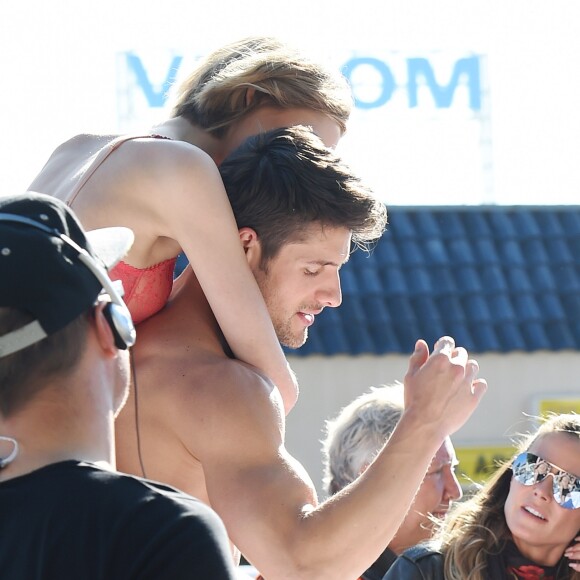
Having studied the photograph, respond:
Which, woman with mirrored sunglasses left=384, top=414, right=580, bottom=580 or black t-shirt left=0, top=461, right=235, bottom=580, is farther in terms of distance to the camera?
woman with mirrored sunglasses left=384, top=414, right=580, bottom=580

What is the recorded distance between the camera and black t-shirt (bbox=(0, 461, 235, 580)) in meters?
1.55

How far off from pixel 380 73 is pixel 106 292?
12.8 metres

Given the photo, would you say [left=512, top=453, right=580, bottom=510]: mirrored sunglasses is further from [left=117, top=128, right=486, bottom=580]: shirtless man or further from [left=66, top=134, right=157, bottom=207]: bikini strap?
[left=66, top=134, right=157, bottom=207]: bikini strap

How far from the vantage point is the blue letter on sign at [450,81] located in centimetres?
1364

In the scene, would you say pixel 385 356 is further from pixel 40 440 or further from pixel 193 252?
pixel 40 440

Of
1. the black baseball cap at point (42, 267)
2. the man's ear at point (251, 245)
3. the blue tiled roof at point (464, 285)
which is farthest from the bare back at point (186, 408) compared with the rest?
the blue tiled roof at point (464, 285)

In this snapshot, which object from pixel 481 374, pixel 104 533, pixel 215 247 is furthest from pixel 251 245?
pixel 481 374

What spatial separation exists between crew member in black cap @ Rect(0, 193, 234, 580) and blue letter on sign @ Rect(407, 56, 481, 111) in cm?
1211

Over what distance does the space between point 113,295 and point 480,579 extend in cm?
219

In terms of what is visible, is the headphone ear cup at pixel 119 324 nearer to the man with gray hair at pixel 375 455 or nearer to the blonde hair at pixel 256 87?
the blonde hair at pixel 256 87

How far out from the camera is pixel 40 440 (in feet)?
5.47

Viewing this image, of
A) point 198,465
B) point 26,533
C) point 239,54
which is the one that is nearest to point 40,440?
point 26,533

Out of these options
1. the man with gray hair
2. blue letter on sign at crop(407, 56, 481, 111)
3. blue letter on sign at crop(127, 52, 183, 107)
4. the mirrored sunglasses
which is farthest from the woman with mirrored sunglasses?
blue letter on sign at crop(407, 56, 481, 111)

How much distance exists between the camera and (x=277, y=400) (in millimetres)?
2527
